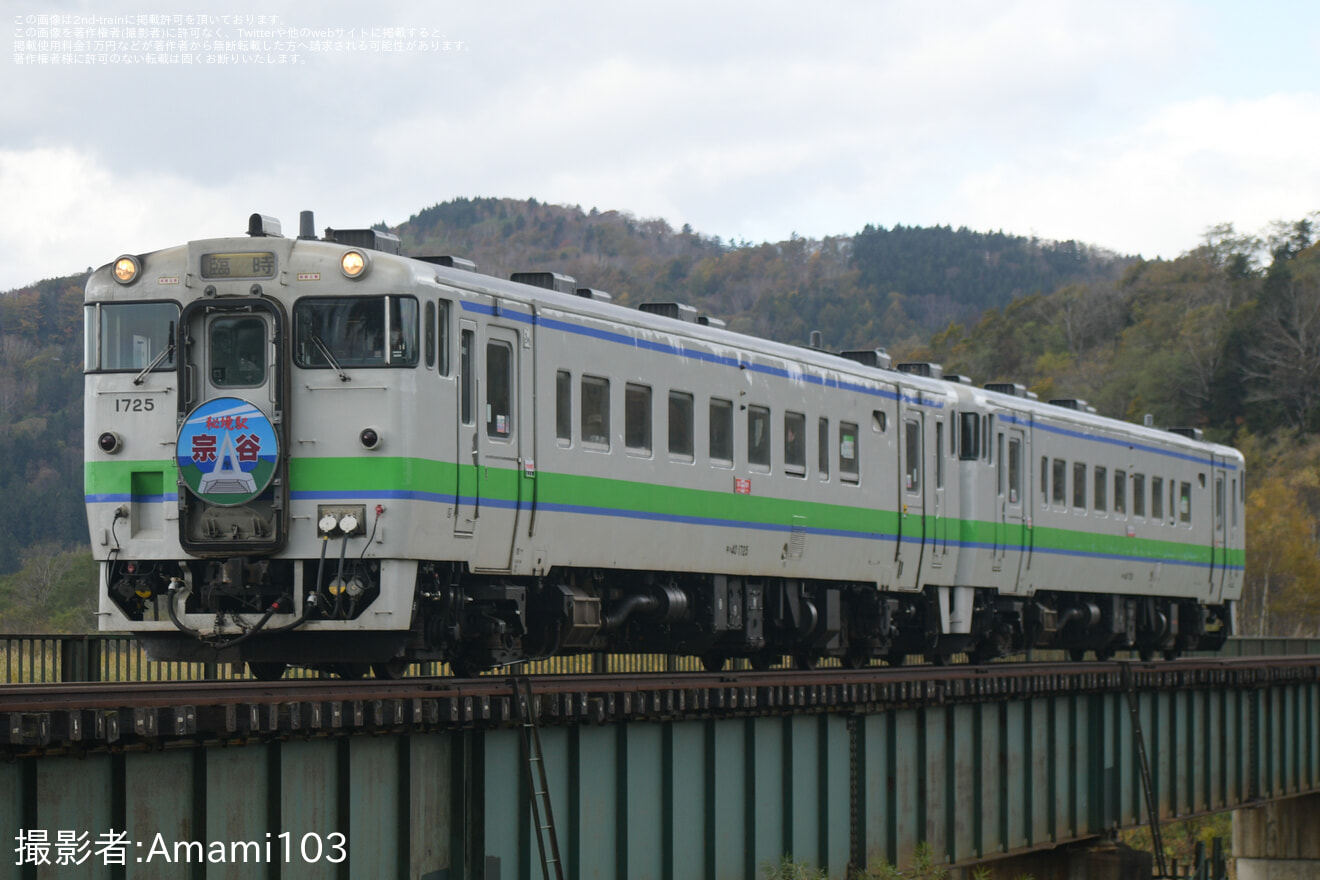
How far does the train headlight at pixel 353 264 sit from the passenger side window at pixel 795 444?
7714 mm

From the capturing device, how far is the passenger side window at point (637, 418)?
19328 millimetres

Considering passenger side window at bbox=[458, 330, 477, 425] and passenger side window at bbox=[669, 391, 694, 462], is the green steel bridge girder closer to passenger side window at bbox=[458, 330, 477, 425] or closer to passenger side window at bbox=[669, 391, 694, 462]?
passenger side window at bbox=[458, 330, 477, 425]

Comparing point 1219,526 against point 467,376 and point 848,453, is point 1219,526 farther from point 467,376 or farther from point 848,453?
point 467,376

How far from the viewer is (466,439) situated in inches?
653

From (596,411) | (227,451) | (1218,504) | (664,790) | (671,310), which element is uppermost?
(671,310)

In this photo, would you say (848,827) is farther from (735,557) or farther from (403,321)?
(403,321)

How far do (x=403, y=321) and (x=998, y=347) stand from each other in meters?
119

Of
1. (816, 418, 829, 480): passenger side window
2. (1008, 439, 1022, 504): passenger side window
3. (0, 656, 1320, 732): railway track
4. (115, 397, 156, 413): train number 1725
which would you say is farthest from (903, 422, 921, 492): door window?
(115, 397, 156, 413): train number 1725

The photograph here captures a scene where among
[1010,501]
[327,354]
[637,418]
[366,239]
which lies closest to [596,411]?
[637,418]

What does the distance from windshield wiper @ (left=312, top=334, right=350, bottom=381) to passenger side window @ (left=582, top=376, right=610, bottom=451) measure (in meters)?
3.21

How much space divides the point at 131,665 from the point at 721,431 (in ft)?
31.3

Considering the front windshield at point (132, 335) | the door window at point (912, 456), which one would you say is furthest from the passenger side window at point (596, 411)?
the door window at point (912, 456)

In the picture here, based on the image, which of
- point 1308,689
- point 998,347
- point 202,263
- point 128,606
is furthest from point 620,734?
point 998,347

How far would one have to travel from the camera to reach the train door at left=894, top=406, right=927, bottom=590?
1002 inches
